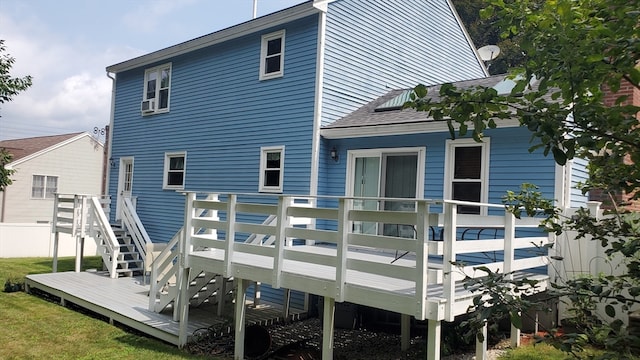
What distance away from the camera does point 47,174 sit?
25.7 m

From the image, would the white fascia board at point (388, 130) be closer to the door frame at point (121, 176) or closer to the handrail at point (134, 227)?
the handrail at point (134, 227)

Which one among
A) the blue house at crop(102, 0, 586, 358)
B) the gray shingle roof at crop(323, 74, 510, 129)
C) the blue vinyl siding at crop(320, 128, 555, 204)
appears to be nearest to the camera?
the blue vinyl siding at crop(320, 128, 555, 204)

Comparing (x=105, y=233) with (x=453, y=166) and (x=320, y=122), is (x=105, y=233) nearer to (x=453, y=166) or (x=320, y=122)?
(x=320, y=122)

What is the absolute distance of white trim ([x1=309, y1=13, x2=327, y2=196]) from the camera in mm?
9969

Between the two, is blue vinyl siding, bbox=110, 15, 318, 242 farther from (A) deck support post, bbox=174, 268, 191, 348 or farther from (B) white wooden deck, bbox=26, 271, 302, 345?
(A) deck support post, bbox=174, 268, 191, 348

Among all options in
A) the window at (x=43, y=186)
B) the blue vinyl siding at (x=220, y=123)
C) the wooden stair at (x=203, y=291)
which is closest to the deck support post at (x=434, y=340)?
the wooden stair at (x=203, y=291)

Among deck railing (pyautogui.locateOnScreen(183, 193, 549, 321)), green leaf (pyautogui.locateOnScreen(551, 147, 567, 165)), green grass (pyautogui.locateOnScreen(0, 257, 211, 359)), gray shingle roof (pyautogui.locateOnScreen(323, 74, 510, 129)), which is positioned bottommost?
green grass (pyautogui.locateOnScreen(0, 257, 211, 359))

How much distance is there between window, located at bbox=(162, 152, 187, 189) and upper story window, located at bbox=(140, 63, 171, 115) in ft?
Result: 4.83

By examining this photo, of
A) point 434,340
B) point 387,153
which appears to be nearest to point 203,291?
point 387,153

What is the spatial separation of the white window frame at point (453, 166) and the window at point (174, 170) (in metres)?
7.61

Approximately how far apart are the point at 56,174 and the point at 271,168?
20.0 meters

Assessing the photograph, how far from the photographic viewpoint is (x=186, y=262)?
791cm

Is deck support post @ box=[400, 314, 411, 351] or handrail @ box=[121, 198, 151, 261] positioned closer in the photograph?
deck support post @ box=[400, 314, 411, 351]

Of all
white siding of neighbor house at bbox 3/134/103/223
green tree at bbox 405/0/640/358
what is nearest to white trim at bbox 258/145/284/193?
green tree at bbox 405/0/640/358
